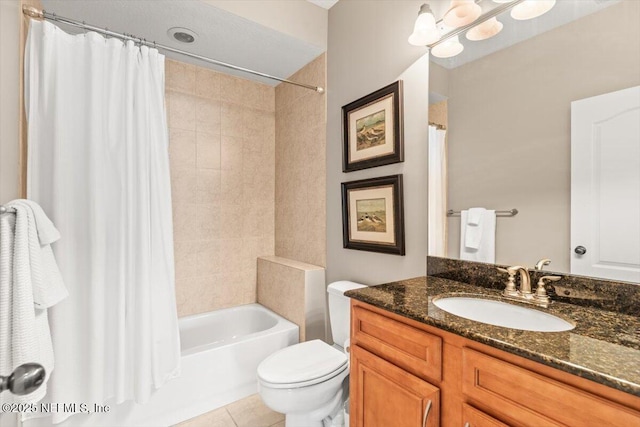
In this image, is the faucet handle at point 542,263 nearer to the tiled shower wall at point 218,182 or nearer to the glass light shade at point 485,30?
the glass light shade at point 485,30

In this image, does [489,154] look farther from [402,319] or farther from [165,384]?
[165,384]

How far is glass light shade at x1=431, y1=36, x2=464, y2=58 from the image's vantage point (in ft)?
4.48

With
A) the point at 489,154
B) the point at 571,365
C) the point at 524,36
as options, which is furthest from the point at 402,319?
the point at 524,36

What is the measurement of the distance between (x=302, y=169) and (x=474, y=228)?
149 centimetres

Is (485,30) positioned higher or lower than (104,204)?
higher

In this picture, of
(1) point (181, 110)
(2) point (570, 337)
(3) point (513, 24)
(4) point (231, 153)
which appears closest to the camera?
(2) point (570, 337)

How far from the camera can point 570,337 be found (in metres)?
0.73

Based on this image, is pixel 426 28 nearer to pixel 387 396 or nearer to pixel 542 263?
pixel 542 263

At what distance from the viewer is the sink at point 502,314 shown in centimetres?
91

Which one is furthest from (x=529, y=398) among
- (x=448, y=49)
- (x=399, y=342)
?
(x=448, y=49)

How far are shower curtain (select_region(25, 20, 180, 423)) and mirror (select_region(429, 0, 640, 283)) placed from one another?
5.01ft

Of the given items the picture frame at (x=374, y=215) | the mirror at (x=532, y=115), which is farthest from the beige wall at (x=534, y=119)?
the picture frame at (x=374, y=215)

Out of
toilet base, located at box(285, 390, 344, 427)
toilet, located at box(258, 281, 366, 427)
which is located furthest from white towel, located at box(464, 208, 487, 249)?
toilet base, located at box(285, 390, 344, 427)

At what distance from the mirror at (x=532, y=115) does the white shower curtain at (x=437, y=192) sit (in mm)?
32
